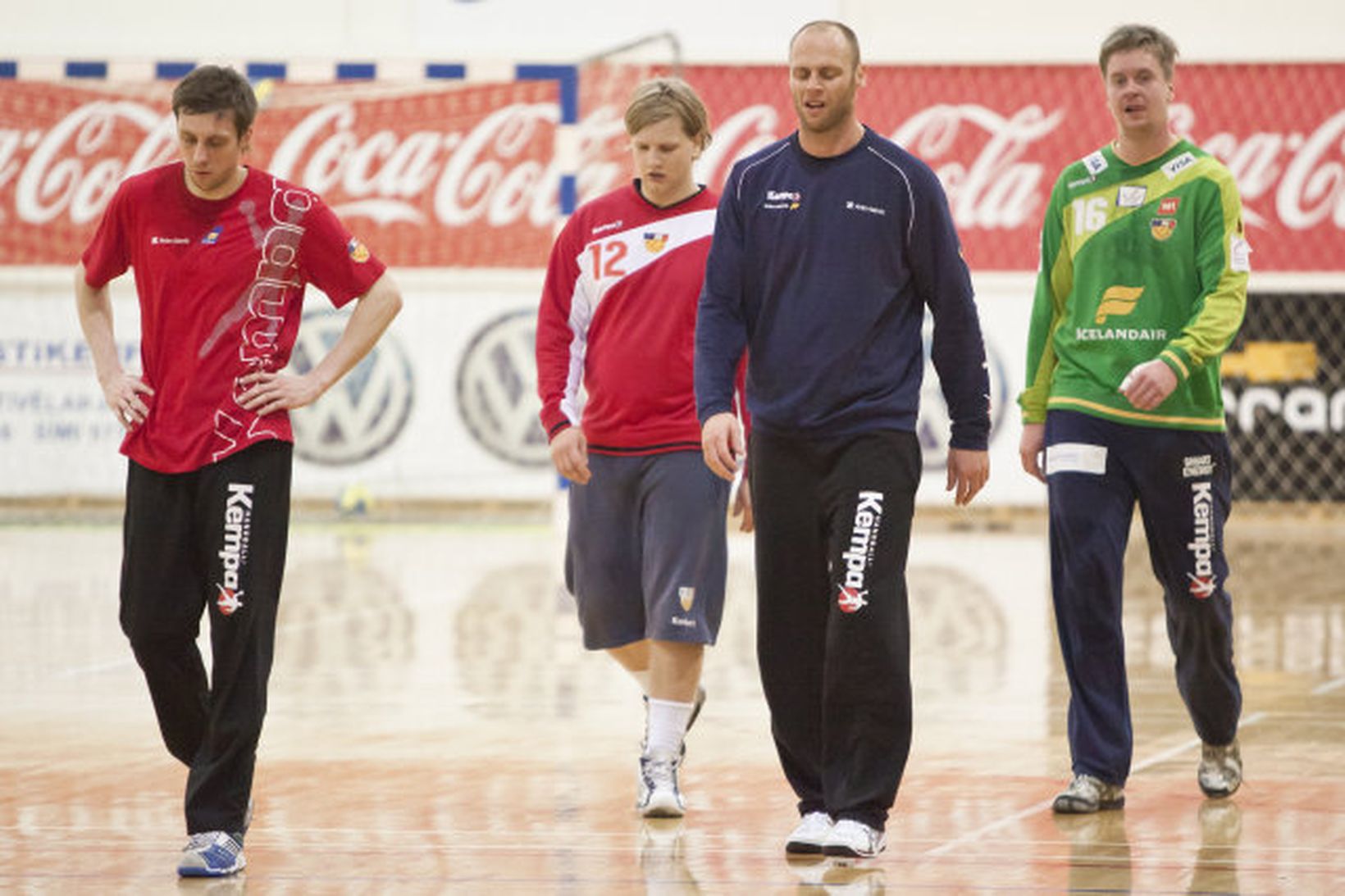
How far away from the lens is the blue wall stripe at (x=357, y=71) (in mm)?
12656

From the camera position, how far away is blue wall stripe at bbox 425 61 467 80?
12508mm

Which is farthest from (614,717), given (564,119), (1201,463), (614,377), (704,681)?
(564,119)

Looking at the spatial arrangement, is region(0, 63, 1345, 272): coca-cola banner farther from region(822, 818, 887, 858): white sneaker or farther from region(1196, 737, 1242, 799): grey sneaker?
region(822, 818, 887, 858): white sneaker

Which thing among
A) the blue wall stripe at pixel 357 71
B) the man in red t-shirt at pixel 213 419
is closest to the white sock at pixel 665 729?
the man in red t-shirt at pixel 213 419

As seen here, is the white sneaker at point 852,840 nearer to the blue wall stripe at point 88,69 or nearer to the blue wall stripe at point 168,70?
the blue wall stripe at point 168,70

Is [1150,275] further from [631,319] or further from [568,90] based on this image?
[568,90]

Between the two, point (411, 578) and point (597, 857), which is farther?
point (411, 578)

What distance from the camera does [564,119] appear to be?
12.2 m

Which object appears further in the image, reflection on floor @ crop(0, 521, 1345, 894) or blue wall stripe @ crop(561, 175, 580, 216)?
blue wall stripe @ crop(561, 175, 580, 216)

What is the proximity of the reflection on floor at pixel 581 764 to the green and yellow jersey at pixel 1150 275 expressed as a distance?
1.10 metres

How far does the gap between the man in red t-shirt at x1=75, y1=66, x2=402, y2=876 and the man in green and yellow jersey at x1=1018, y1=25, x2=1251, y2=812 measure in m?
2.04

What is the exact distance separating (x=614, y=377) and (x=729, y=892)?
168 cm

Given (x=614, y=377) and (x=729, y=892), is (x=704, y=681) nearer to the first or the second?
(x=614, y=377)

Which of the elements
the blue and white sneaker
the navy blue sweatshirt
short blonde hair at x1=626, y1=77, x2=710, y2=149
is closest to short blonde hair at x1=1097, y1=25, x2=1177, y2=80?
the navy blue sweatshirt
